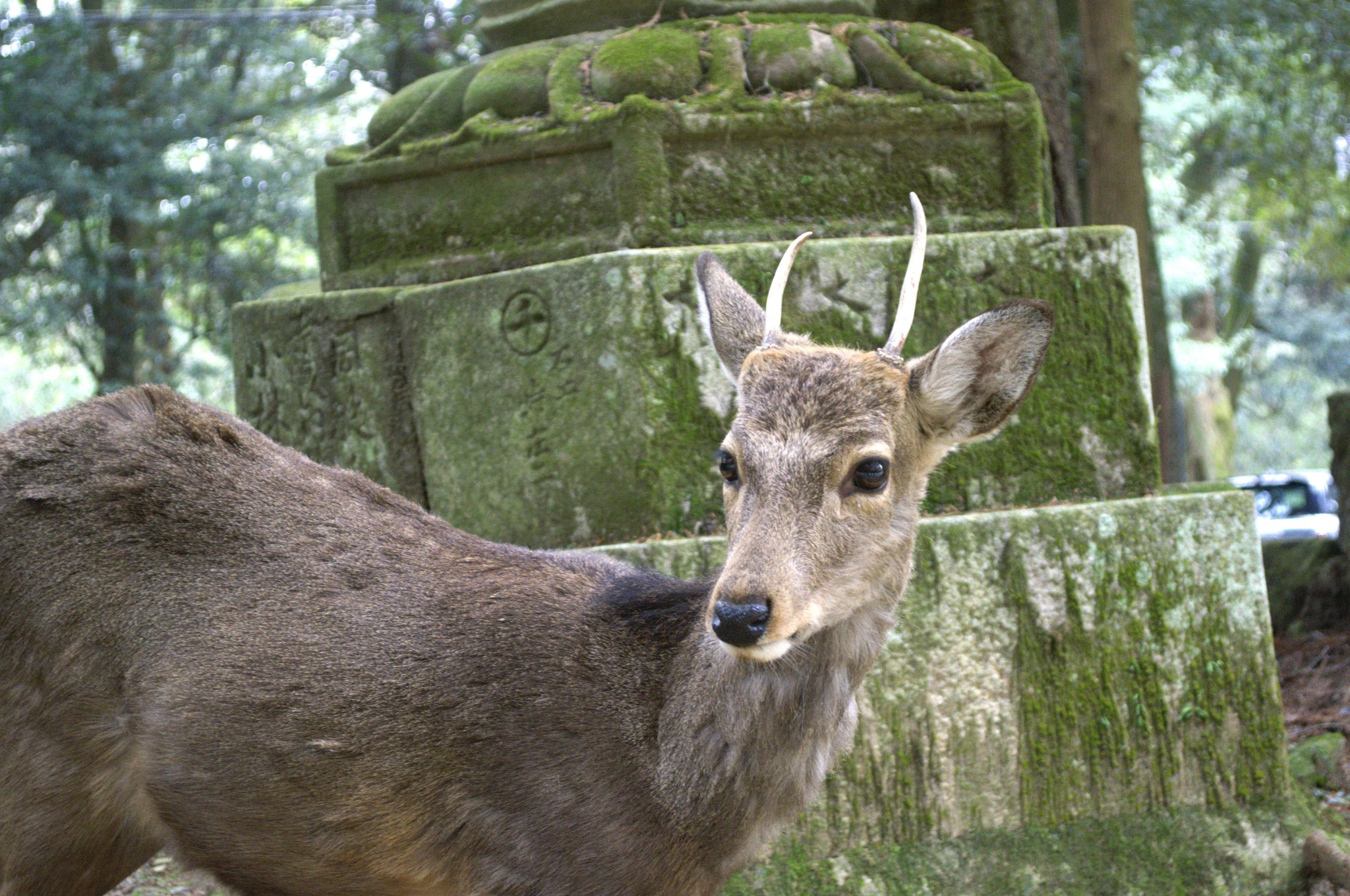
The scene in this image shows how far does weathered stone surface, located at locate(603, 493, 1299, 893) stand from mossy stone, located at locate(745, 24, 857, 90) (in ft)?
6.98

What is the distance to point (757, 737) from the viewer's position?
11.4 feet

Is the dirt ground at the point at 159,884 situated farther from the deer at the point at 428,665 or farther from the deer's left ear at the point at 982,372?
the deer's left ear at the point at 982,372

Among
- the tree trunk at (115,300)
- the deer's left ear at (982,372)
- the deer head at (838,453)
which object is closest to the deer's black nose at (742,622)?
the deer head at (838,453)

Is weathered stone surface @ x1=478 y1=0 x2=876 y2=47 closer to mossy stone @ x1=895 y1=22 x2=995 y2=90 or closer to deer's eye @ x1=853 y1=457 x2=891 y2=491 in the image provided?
mossy stone @ x1=895 y1=22 x2=995 y2=90

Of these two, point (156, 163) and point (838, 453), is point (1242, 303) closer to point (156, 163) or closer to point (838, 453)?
point (156, 163)

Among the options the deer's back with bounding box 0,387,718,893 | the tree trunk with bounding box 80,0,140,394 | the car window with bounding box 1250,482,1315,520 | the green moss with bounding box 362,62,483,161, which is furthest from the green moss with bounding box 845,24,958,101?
the car window with bounding box 1250,482,1315,520

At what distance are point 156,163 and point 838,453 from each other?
12.8 metres

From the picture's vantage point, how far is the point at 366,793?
11.5 feet

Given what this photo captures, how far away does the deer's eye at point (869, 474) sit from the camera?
11.2ft

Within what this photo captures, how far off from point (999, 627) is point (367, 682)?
8.12 ft

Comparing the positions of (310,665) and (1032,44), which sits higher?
(1032,44)

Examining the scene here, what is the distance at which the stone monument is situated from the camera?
4.83 m

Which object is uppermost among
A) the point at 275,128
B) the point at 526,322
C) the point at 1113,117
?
the point at 275,128

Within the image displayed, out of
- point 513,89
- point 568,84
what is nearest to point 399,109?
point 513,89
